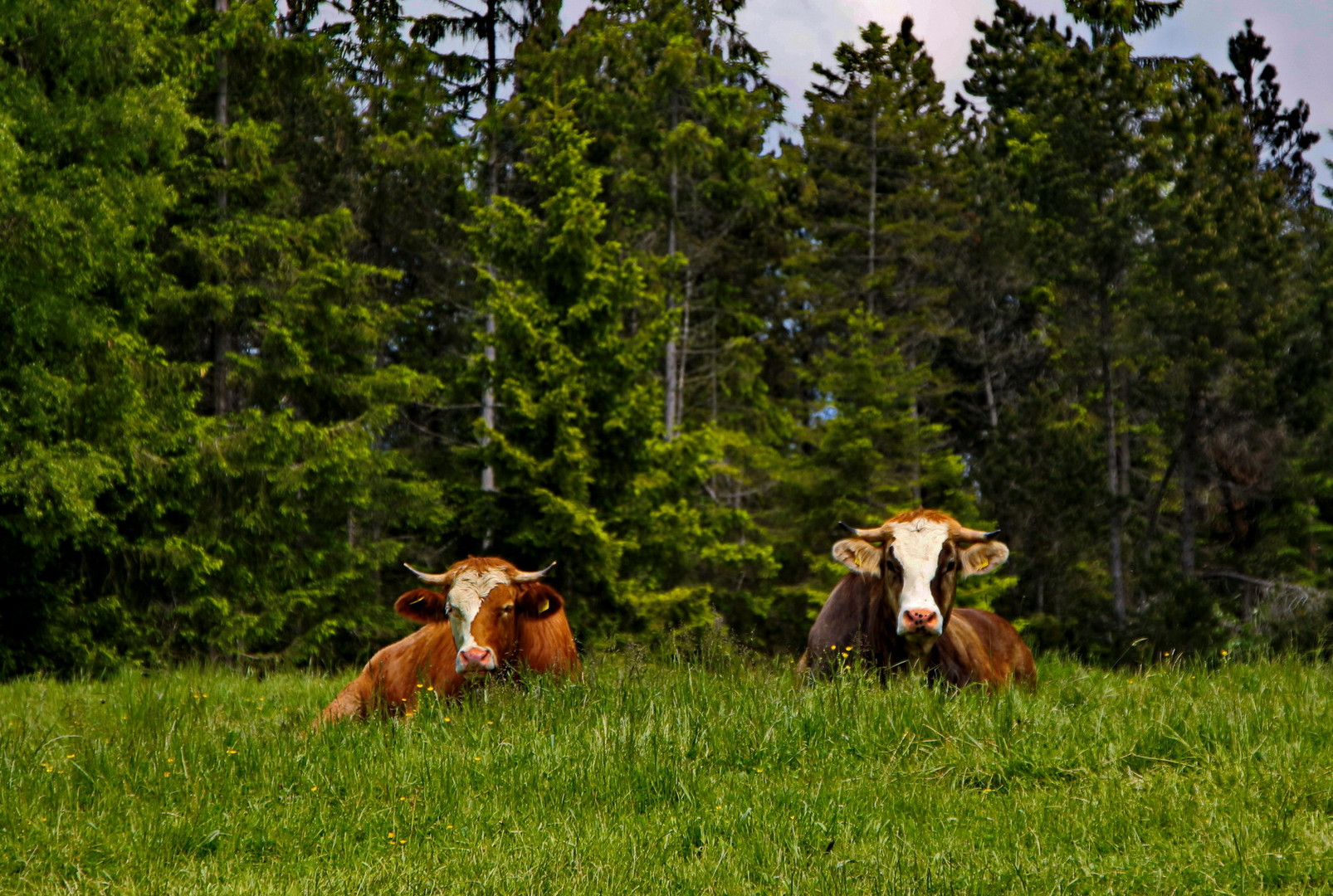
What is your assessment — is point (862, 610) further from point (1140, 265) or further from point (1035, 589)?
point (1140, 265)

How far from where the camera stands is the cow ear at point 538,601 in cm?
849

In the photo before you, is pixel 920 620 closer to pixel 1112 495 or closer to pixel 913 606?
pixel 913 606

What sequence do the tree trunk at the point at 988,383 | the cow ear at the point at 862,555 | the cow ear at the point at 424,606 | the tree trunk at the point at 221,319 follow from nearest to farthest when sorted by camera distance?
the cow ear at the point at 862,555 → the cow ear at the point at 424,606 → the tree trunk at the point at 221,319 → the tree trunk at the point at 988,383

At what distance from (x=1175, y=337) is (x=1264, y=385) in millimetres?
2077

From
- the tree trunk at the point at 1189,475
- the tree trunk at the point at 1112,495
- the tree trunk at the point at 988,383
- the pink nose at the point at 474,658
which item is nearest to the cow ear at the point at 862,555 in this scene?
the pink nose at the point at 474,658

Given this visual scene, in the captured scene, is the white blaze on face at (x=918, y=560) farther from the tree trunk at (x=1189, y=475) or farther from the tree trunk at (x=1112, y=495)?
the tree trunk at (x=1189, y=475)

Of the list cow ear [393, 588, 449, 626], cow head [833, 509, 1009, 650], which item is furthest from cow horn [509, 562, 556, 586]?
cow head [833, 509, 1009, 650]

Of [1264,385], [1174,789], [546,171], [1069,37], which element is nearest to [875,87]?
[1069,37]

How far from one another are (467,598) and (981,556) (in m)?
3.80

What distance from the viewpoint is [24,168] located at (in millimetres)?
14656

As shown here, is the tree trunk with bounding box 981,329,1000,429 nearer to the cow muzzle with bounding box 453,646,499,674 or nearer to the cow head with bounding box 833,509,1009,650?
the cow head with bounding box 833,509,1009,650

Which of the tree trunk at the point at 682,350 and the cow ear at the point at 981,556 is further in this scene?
the tree trunk at the point at 682,350

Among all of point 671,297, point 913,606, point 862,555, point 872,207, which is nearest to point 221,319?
point 671,297

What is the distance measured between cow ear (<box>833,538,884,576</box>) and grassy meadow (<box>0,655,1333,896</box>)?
1.44 m
